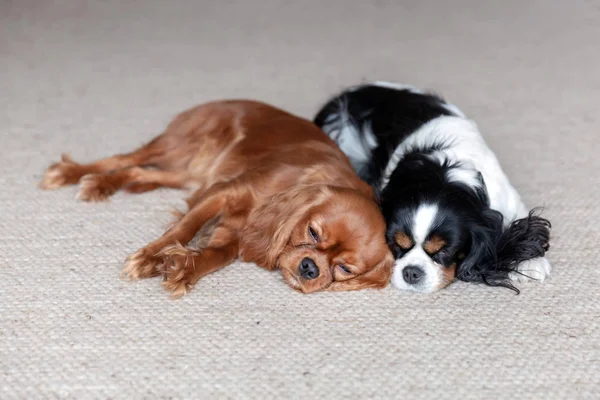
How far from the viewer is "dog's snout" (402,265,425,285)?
227 centimetres

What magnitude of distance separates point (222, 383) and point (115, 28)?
328 centimetres

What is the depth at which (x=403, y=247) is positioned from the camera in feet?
7.66


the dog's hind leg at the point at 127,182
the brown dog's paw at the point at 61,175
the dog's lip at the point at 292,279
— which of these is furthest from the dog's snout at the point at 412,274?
the brown dog's paw at the point at 61,175

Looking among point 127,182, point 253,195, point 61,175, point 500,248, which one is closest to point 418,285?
point 500,248

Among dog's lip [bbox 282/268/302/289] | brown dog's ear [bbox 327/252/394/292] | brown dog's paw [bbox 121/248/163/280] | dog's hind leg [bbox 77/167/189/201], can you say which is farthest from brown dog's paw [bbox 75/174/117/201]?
brown dog's ear [bbox 327/252/394/292]

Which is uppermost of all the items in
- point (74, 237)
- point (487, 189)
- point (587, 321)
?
point (487, 189)

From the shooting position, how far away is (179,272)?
2246 mm

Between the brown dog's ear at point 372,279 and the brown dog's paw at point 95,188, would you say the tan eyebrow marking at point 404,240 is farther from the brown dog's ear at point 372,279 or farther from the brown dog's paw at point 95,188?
the brown dog's paw at point 95,188

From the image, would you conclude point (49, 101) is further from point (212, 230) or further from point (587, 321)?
point (587, 321)

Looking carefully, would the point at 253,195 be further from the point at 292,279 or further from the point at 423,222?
the point at 423,222

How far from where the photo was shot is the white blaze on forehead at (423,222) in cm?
229

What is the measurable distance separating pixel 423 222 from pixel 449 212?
0.28 feet

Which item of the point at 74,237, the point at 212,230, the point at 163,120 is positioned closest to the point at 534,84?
the point at 163,120

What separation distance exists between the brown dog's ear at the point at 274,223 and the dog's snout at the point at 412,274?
339 millimetres
